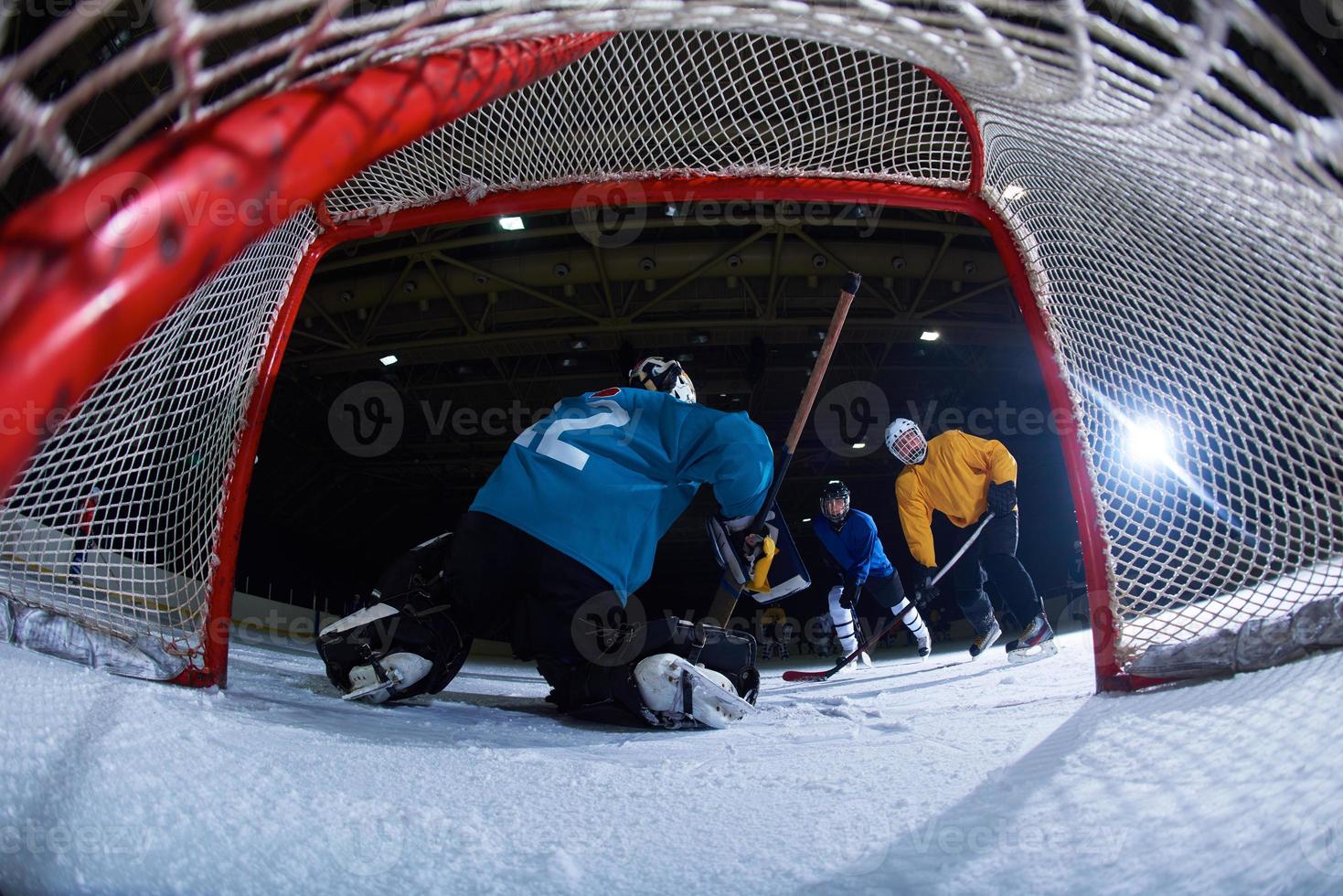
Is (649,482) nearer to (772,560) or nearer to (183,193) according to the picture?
(772,560)

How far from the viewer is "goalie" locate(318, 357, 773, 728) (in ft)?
5.53

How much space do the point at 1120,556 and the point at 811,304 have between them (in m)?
8.01

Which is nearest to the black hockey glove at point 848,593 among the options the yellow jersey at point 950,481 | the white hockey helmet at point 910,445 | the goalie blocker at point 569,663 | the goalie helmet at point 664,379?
the yellow jersey at point 950,481

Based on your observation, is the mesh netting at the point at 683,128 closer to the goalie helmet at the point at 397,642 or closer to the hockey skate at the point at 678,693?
the goalie helmet at the point at 397,642

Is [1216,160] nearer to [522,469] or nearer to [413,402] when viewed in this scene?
[522,469]

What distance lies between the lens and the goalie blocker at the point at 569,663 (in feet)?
4.99

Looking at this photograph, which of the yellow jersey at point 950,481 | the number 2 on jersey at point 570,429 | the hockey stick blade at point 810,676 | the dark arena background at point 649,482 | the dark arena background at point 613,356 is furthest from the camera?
the dark arena background at point 613,356

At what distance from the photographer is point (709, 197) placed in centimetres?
195

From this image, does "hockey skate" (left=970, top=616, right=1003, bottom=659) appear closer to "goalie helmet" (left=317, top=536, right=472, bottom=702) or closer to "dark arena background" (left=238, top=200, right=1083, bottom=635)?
"dark arena background" (left=238, top=200, right=1083, bottom=635)

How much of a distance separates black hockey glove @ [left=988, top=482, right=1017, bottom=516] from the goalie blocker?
2423mm

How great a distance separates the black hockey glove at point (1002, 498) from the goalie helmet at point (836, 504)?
1.03 m

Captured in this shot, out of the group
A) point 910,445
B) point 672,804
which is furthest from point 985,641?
point 672,804

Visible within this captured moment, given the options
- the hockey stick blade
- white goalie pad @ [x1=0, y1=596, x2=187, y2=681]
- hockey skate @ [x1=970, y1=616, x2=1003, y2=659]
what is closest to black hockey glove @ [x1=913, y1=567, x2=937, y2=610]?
hockey skate @ [x1=970, y1=616, x2=1003, y2=659]

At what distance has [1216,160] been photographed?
3.29 feet
